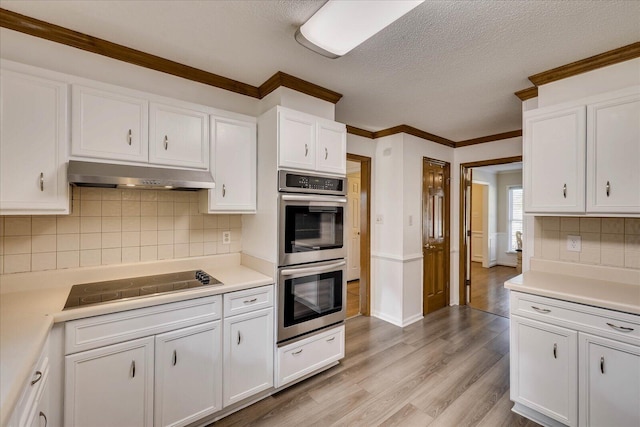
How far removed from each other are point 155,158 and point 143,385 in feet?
4.66

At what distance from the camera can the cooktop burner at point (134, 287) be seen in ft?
5.37

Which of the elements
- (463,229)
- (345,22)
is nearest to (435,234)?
(463,229)

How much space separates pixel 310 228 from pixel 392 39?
1.45 metres

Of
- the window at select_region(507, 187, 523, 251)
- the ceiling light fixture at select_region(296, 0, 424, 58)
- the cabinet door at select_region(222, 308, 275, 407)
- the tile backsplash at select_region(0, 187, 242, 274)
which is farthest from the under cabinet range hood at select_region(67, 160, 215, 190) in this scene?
the window at select_region(507, 187, 523, 251)

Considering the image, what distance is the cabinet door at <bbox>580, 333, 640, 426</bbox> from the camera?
1.56 metres

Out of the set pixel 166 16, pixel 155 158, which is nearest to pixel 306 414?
pixel 155 158

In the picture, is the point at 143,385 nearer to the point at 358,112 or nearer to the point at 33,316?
the point at 33,316

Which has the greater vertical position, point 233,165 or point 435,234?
point 233,165

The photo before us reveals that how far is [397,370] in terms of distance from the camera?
8.46 feet

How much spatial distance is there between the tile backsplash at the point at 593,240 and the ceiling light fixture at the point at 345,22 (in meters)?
2.11

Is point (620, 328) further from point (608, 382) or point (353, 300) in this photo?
point (353, 300)

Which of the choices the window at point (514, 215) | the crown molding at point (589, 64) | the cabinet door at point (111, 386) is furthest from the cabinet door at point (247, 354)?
the window at point (514, 215)

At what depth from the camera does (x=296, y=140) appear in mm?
2240

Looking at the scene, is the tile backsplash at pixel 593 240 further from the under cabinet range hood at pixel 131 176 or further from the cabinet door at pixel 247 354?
the under cabinet range hood at pixel 131 176
